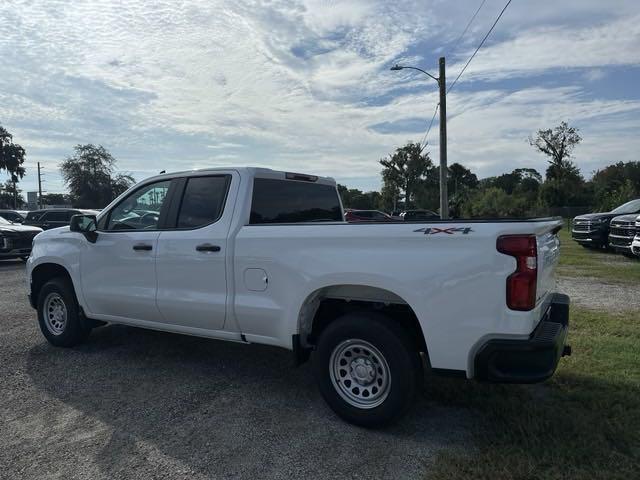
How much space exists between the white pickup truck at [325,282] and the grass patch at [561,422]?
1.69ft

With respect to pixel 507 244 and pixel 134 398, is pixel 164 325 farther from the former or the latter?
pixel 507 244

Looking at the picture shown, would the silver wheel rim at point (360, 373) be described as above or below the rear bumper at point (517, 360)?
below

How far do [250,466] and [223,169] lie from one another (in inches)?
99.6

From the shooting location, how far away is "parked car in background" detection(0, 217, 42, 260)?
44.3ft

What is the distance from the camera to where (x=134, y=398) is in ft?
13.9

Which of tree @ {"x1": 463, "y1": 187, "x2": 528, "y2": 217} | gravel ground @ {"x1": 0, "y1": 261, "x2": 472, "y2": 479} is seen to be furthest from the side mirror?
tree @ {"x1": 463, "y1": 187, "x2": 528, "y2": 217}

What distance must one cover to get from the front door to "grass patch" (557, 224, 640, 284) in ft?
29.9

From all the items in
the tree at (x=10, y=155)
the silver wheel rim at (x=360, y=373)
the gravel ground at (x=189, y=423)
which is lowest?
the gravel ground at (x=189, y=423)

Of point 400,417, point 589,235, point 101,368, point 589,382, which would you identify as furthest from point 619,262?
point 101,368

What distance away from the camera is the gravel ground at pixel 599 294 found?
7594mm

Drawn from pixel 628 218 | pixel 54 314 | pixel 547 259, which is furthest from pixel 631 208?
pixel 54 314

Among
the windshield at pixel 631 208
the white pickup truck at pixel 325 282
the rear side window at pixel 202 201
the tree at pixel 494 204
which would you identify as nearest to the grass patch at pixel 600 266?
the windshield at pixel 631 208

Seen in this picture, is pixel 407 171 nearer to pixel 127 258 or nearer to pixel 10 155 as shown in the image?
pixel 10 155

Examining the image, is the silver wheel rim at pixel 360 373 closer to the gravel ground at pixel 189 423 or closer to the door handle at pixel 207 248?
the gravel ground at pixel 189 423
